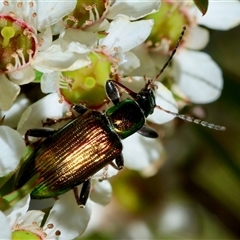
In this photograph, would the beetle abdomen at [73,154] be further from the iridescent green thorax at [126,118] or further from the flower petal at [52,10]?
the flower petal at [52,10]

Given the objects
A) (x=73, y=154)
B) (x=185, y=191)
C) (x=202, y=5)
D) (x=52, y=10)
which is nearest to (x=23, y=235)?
(x=73, y=154)

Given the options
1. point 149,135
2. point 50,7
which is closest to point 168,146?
point 149,135

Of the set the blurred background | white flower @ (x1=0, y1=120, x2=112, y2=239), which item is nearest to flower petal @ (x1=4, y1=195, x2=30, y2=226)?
white flower @ (x1=0, y1=120, x2=112, y2=239)

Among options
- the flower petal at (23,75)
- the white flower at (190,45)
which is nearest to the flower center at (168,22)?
the white flower at (190,45)

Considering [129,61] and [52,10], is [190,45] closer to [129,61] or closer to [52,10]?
[129,61]

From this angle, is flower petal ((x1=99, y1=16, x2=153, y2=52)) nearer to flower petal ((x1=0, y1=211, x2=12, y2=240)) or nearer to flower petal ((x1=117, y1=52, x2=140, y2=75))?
flower petal ((x1=117, y1=52, x2=140, y2=75))

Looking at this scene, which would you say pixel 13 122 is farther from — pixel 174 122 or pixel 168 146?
pixel 168 146
